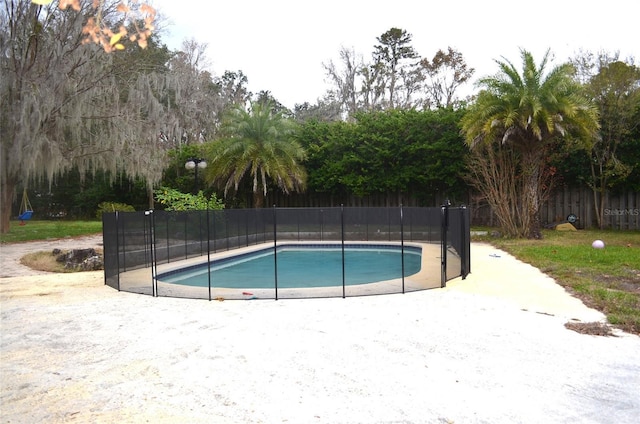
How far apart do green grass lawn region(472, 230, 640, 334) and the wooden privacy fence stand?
1767 mm

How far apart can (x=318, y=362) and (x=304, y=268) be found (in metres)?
7.86

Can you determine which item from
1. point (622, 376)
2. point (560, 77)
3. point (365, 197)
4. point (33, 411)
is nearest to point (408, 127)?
point (365, 197)

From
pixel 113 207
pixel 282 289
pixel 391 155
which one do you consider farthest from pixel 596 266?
pixel 113 207

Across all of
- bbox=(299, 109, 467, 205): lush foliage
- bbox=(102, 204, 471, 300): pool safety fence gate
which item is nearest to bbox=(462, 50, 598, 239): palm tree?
bbox=(299, 109, 467, 205): lush foliage

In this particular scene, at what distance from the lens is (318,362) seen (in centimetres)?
408

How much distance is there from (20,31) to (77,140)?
398cm

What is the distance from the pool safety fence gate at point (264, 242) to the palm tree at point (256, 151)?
3935 millimetres

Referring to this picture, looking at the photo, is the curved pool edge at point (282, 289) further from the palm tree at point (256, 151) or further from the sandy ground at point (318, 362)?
the palm tree at point (256, 151)

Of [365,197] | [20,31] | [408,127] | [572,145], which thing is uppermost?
[20,31]

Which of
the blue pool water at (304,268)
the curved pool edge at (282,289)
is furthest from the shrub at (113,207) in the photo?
the curved pool edge at (282,289)

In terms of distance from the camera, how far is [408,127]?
1958 cm

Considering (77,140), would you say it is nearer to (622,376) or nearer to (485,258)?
(485,258)

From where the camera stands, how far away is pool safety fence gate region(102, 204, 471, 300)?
300 inches

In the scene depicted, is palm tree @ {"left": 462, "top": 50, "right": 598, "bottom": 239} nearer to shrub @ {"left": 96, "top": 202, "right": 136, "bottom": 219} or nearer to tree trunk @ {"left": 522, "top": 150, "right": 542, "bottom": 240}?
tree trunk @ {"left": 522, "top": 150, "right": 542, "bottom": 240}
